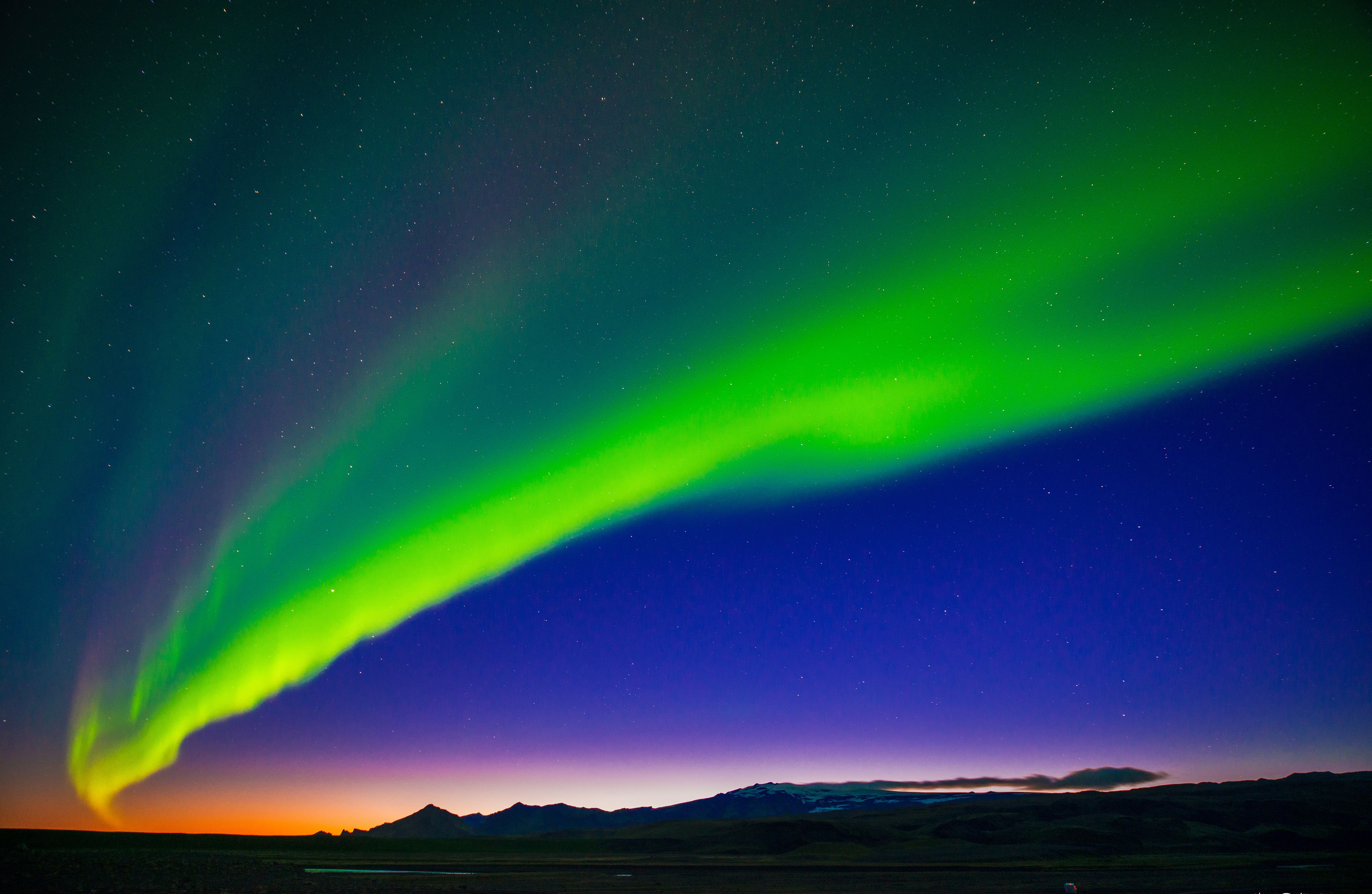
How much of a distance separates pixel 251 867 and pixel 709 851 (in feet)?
241

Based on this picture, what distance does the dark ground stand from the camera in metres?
41.8

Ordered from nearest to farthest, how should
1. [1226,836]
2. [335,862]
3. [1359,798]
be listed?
[335,862], [1226,836], [1359,798]

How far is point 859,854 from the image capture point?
9775 centimetres

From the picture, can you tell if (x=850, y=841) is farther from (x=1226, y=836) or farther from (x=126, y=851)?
(x=126, y=851)

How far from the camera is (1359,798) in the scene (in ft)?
506

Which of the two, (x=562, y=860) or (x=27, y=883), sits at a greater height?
(x=27, y=883)

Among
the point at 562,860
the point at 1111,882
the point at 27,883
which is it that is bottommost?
the point at 562,860

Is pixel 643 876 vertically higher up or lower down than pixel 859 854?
higher up

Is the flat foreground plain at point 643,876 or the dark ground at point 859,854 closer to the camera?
the flat foreground plain at point 643,876

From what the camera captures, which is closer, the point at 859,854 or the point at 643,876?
the point at 643,876

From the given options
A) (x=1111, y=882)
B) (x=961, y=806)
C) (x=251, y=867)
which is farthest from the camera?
(x=961, y=806)

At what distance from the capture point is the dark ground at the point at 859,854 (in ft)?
137

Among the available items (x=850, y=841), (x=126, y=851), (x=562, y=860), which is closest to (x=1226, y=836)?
(x=850, y=841)

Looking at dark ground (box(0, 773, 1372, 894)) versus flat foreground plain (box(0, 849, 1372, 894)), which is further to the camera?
dark ground (box(0, 773, 1372, 894))
